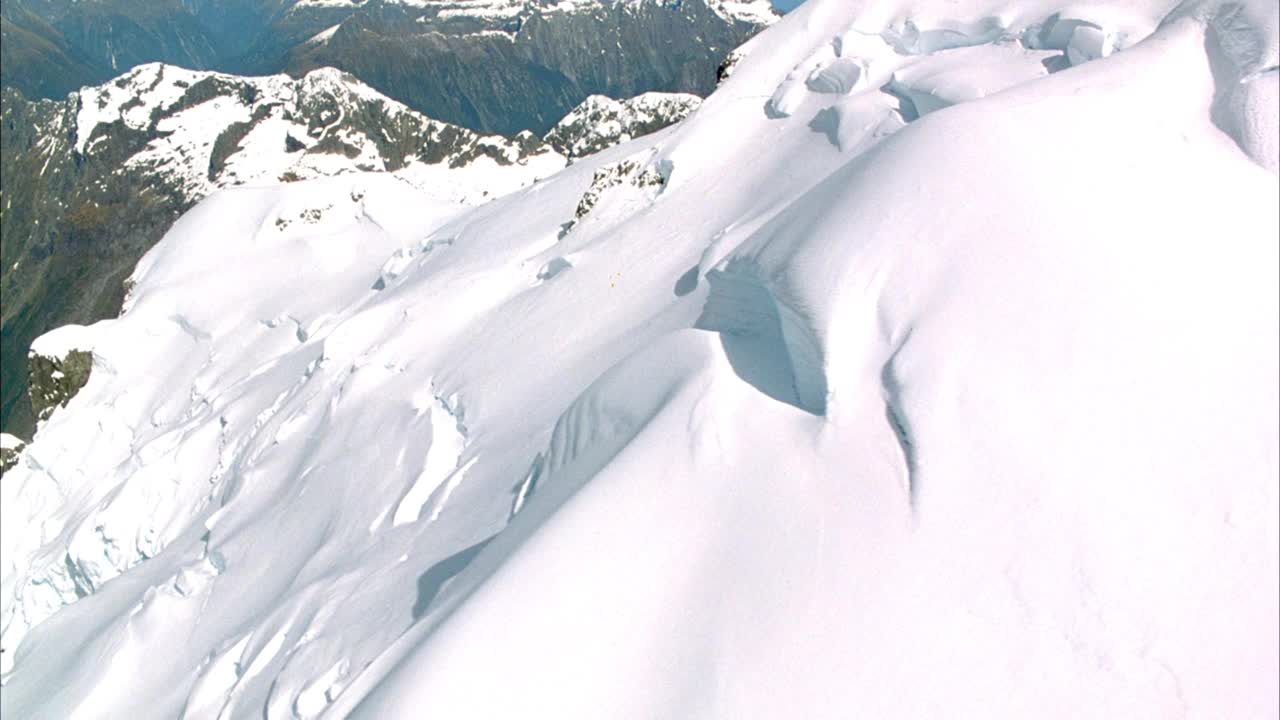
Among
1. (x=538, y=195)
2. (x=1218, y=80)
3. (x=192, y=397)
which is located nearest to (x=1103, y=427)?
(x=1218, y=80)

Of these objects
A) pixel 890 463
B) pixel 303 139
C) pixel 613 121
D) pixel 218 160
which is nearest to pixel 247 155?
pixel 218 160

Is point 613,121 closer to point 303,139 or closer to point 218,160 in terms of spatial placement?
point 303,139

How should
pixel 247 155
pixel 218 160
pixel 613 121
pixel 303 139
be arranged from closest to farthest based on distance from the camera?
pixel 613 121, pixel 303 139, pixel 247 155, pixel 218 160

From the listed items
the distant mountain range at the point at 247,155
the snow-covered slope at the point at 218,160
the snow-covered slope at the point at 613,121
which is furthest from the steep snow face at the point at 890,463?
the snow-covered slope at the point at 218,160

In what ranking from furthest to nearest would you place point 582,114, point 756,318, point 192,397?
point 582,114 → point 192,397 → point 756,318

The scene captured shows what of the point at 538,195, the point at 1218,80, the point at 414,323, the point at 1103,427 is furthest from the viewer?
the point at 538,195

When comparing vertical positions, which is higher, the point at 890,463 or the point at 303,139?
the point at 303,139

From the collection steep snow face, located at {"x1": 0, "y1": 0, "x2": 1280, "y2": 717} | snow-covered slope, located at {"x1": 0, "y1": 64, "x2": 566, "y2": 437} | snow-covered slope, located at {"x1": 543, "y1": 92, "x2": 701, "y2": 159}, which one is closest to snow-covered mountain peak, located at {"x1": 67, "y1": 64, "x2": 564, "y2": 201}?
snow-covered slope, located at {"x1": 0, "y1": 64, "x2": 566, "y2": 437}

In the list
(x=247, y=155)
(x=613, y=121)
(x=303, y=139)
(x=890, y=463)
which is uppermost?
(x=247, y=155)

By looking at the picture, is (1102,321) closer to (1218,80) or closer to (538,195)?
(1218,80)
